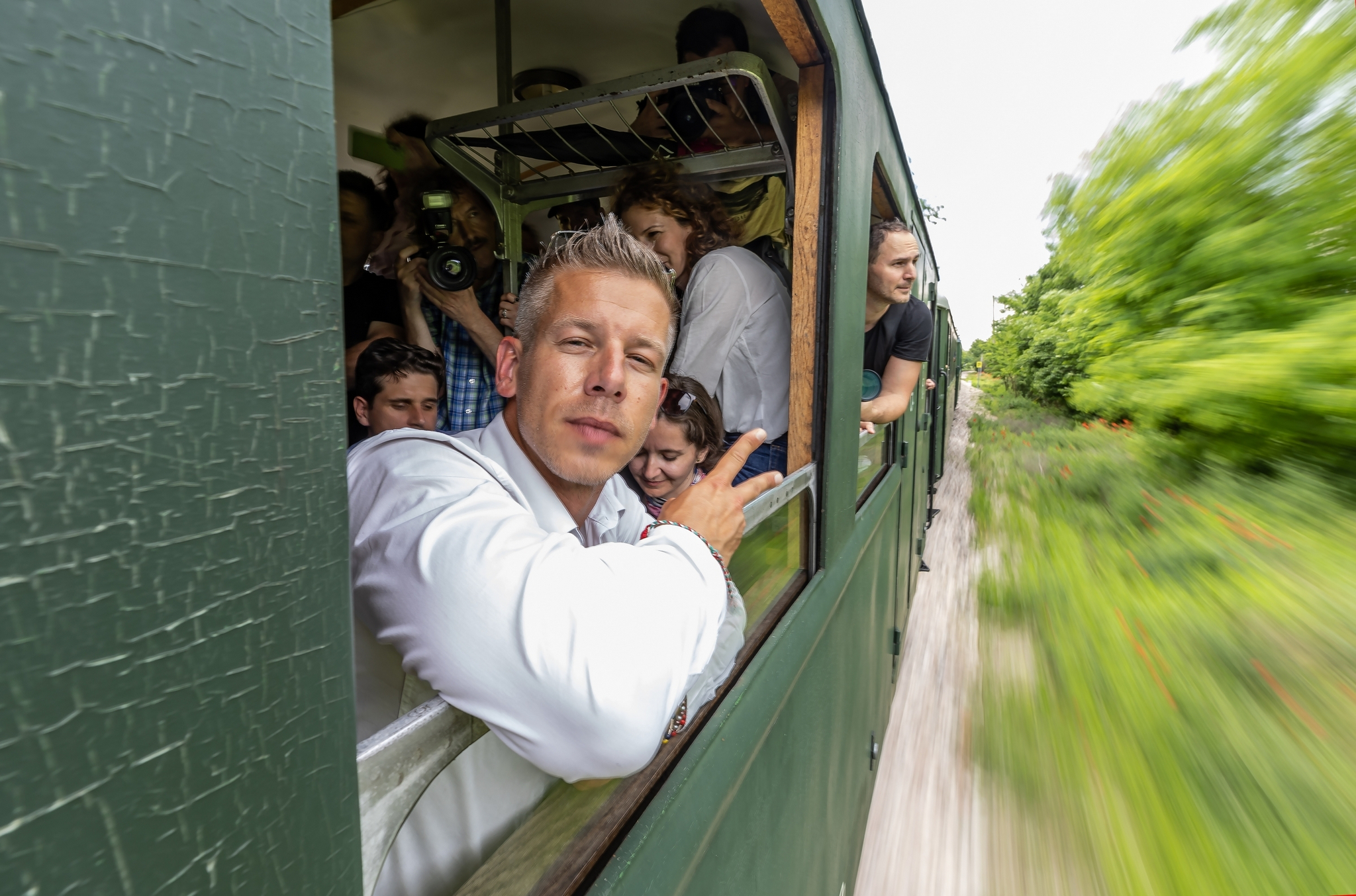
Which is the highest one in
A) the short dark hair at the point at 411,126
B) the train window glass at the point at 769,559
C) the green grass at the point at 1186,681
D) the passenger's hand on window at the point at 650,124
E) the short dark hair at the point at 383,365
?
the short dark hair at the point at 411,126

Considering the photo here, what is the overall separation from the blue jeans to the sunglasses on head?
0.17 m

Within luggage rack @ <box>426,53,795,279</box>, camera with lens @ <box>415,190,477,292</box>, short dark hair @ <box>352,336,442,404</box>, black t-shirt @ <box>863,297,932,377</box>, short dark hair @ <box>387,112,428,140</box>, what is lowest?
short dark hair @ <box>352,336,442,404</box>

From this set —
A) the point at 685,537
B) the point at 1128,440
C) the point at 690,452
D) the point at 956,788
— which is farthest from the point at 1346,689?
the point at 1128,440

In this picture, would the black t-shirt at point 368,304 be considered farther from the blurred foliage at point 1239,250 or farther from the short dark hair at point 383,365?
the blurred foliage at point 1239,250

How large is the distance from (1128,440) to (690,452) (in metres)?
16.2

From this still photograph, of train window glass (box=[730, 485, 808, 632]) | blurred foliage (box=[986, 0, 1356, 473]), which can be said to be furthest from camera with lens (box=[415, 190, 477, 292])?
blurred foliage (box=[986, 0, 1356, 473])

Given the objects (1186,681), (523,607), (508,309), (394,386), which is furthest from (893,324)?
(1186,681)

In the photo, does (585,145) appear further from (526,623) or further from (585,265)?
(526,623)

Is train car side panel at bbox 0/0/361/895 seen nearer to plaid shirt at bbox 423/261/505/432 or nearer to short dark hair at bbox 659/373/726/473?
short dark hair at bbox 659/373/726/473

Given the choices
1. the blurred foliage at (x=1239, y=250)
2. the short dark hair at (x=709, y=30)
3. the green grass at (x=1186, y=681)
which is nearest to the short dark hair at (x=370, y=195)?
the short dark hair at (x=709, y=30)

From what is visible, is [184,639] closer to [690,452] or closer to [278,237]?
[278,237]

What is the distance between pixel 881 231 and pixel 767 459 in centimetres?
112

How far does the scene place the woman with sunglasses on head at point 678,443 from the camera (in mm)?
1869

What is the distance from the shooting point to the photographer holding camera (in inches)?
78.7
